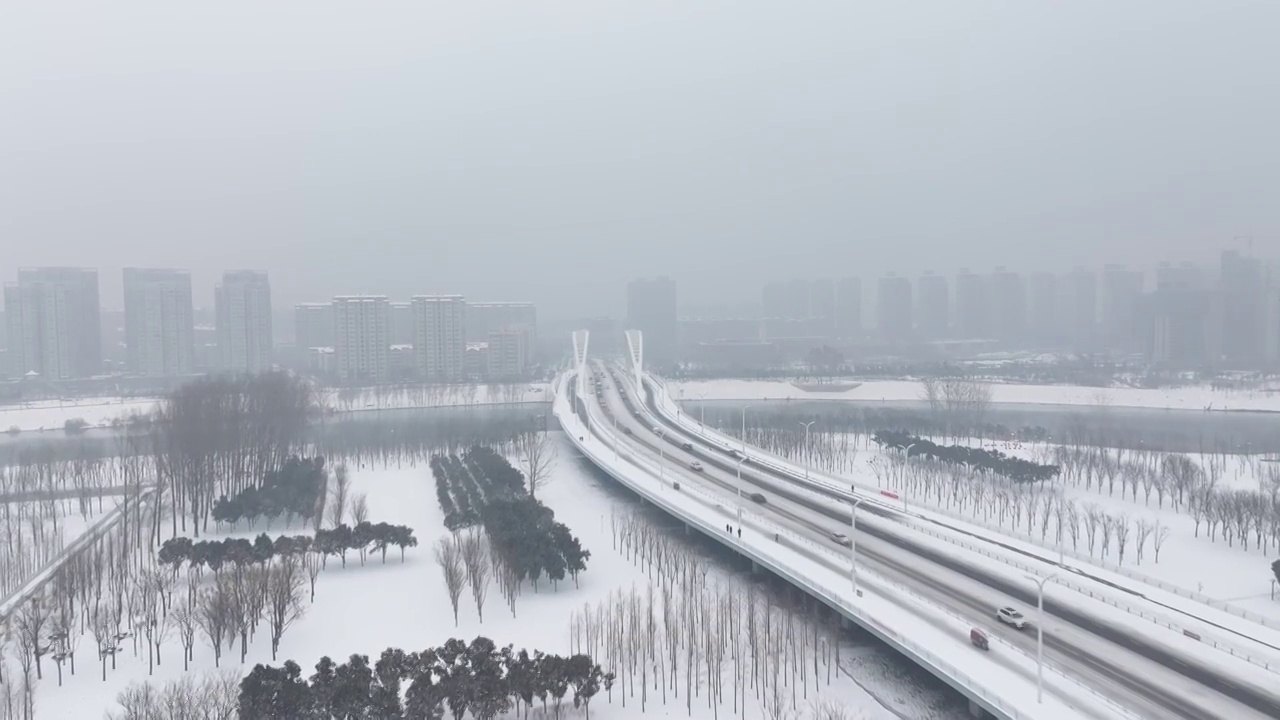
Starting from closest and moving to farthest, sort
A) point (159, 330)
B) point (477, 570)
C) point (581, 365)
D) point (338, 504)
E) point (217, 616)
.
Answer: point (217, 616) < point (477, 570) < point (338, 504) < point (581, 365) < point (159, 330)

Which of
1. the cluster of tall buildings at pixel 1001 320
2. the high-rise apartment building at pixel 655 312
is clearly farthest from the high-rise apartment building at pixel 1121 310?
the high-rise apartment building at pixel 655 312

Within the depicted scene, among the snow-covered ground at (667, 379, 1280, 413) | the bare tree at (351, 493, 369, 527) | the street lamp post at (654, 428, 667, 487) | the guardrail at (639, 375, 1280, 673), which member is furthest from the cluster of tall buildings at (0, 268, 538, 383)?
the guardrail at (639, 375, 1280, 673)

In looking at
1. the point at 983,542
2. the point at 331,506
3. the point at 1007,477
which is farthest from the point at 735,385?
the point at 983,542

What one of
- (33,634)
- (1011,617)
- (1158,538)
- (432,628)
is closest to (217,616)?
(33,634)

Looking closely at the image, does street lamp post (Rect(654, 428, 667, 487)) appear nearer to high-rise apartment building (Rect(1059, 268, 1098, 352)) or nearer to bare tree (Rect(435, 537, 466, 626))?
bare tree (Rect(435, 537, 466, 626))

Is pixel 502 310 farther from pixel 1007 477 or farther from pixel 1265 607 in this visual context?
pixel 1265 607

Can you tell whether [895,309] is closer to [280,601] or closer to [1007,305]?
[1007,305]
